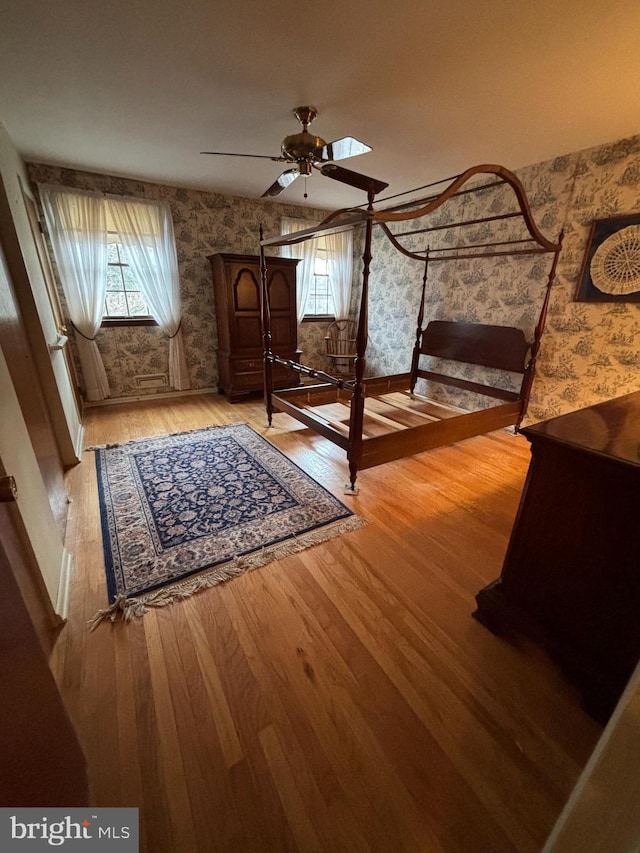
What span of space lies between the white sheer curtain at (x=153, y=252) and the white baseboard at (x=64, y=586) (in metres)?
3.16

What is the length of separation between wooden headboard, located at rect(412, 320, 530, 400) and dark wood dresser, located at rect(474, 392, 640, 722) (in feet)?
7.00

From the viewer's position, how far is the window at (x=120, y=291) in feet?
12.6

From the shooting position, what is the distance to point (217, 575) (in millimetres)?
1678

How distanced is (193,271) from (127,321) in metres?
1.02

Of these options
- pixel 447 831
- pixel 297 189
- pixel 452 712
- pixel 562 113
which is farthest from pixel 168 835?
pixel 297 189

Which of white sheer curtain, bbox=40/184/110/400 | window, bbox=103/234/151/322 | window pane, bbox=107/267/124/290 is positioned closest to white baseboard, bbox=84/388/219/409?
white sheer curtain, bbox=40/184/110/400

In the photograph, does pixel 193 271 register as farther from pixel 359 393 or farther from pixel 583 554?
pixel 583 554

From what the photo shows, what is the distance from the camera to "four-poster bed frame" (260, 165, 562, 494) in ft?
7.77

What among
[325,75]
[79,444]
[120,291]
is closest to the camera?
[325,75]

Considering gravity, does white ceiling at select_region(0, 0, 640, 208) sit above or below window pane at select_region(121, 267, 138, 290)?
above

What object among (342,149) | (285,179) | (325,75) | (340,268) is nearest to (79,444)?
(285,179)

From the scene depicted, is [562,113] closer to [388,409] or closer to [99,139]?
[388,409]

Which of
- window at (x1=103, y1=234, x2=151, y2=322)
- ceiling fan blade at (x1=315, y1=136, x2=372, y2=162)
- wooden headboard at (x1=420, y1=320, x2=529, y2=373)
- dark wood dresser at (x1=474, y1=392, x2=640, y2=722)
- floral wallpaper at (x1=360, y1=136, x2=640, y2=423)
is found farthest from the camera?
window at (x1=103, y1=234, x2=151, y2=322)

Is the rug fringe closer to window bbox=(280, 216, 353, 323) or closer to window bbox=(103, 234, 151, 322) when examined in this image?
window bbox=(103, 234, 151, 322)
